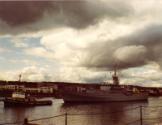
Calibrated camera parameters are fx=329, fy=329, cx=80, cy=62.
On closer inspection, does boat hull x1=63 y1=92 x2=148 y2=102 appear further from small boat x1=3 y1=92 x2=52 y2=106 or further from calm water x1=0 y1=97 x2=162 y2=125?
calm water x1=0 y1=97 x2=162 y2=125

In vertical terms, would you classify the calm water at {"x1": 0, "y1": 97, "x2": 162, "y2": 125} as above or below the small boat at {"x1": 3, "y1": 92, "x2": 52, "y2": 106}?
below

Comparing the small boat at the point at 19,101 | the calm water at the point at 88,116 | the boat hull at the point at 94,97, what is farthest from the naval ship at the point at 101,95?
the calm water at the point at 88,116

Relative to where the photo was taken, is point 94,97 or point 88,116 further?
point 94,97

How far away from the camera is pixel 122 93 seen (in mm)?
92938

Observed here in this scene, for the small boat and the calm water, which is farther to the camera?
the small boat

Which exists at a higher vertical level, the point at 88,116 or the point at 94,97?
the point at 94,97

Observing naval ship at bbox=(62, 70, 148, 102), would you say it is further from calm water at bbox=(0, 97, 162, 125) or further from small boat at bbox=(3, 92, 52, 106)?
calm water at bbox=(0, 97, 162, 125)

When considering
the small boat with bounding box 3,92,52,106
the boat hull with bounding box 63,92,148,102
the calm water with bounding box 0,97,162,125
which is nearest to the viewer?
the calm water with bounding box 0,97,162,125

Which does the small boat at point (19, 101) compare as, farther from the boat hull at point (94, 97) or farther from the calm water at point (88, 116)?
the boat hull at point (94, 97)

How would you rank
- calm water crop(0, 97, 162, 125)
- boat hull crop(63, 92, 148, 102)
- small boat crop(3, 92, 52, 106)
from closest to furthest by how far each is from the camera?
calm water crop(0, 97, 162, 125), small boat crop(3, 92, 52, 106), boat hull crop(63, 92, 148, 102)

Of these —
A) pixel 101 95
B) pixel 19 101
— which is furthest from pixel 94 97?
pixel 19 101

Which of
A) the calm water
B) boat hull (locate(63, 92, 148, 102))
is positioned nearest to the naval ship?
boat hull (locate(63, 92, 148, 102))

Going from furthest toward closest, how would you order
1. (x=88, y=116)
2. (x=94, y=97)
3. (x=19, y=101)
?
1. (x=94, y=97)
2. (x=19, y=101)
3. (x=88, y=116)

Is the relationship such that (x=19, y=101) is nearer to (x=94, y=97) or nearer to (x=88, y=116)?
(x=94, y=97)
